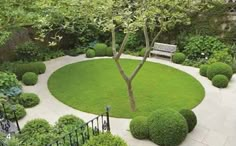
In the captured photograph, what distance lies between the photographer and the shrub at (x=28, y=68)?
12371 mm

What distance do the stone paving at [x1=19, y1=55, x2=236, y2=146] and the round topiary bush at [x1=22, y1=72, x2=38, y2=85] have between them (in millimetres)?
206

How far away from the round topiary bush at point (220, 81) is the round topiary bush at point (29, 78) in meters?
7.24

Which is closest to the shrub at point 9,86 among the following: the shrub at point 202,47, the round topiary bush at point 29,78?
the round topiary bush at point 29,78

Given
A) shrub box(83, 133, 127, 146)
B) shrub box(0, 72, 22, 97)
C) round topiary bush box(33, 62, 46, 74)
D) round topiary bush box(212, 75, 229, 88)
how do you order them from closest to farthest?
shrub box(83, 133, 127, 146) < shrub box(0, 72, 22, 97) < round topiary bush box(212, 75, 229, 88) < round topiary bush box(33, 62, 46, 74)

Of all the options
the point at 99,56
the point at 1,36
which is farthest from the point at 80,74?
the point at 1,36

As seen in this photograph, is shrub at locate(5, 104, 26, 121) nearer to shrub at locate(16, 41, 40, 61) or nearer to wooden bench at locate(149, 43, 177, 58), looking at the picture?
shrub at locate(16, 41, 40, 61)

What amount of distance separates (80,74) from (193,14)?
6.68m

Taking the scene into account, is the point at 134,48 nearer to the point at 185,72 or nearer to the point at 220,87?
the point at 185,72

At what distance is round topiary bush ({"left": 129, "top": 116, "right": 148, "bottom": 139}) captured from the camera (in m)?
7.90

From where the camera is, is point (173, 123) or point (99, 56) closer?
point (173, 123)

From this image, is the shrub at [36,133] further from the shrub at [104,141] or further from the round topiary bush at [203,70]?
the round topiary bush at [203,70]

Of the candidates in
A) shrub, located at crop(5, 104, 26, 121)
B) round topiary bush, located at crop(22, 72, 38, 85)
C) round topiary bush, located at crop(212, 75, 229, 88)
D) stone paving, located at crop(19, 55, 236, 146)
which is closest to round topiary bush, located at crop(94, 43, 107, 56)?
stone paving, located at crop(19, 55, 236, 146)

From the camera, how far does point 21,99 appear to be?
33.0ft

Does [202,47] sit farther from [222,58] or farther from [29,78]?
[29,78]
